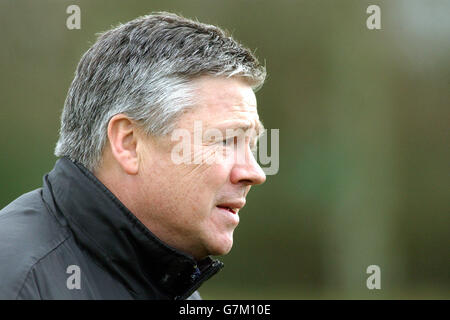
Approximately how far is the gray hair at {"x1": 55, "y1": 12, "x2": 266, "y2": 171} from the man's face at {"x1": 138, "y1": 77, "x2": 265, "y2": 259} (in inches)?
2.4

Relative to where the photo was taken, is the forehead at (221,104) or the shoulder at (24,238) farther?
the forehead at (221,104)

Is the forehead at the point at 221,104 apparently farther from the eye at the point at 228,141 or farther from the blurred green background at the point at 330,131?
the blurred green background at the point at 330,131

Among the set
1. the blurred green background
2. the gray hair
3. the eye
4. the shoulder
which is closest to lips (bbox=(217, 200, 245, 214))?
the eye

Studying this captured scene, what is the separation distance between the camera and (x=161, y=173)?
213 centimetres

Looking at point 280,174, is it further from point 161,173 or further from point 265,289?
point 161,173

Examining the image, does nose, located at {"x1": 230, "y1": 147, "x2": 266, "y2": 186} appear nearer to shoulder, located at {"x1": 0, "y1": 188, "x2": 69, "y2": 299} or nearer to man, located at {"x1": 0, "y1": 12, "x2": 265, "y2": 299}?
man, located at {"x1": 0, "y1": 12, "x2": 265, "y2": 299}

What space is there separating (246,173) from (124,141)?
46cm

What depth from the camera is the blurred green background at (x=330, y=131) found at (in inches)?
326

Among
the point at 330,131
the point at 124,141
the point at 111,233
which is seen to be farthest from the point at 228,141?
the point at 330,131

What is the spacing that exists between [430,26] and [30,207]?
7429mm

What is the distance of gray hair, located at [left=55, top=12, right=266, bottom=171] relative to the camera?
6.98ft

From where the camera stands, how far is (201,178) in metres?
2.17

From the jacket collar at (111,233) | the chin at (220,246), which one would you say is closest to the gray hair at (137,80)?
the jacket collar at (111,233)
